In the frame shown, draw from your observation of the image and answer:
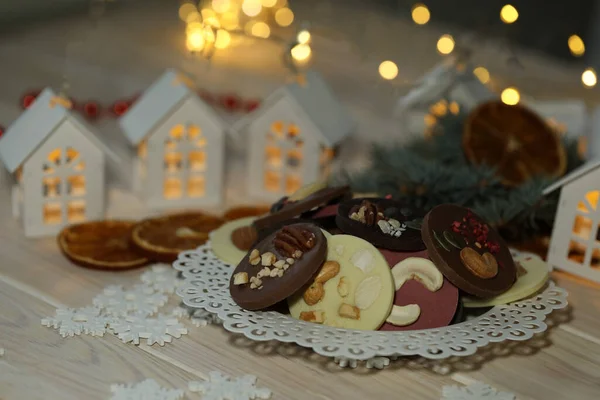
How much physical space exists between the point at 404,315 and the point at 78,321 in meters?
0.50

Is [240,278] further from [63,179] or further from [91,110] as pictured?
[91,110]

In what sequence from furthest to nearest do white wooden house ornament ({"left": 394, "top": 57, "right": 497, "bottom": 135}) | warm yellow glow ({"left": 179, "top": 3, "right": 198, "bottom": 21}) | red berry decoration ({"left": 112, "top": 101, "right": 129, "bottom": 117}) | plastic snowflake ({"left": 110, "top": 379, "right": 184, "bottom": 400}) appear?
1. warm yellow glow ({"left": 179, "top": 3, "right": 198, "bottom": 21})
2. red berry decoration ({"left": 112, "top": 101, "right": 129, "bottom": 117})
3. white wooden house ornament ({"left": 394, "top": 57, "right": 497, "bottom": 135})
4. plastic snowflake ({"left": 110, "top": 379, "right": 184, "bottom": 400})

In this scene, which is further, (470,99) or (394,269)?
(470,99)

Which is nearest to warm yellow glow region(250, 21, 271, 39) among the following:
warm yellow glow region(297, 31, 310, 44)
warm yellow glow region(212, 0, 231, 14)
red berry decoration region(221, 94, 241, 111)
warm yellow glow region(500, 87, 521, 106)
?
warm yellow glow region(212, 0, 231, 14)

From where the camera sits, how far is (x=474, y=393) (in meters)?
1.04

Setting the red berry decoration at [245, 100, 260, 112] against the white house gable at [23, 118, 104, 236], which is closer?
the white house gable at [23, 118, 104, 236]

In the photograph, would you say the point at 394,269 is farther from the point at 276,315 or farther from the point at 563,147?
the point at 563,147

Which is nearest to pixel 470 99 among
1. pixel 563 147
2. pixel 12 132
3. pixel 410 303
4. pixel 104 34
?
pixel 563 147

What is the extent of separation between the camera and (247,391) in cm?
103

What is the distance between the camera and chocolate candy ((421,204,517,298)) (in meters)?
1.12

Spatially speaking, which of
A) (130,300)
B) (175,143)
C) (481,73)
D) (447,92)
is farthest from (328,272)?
(481,73)

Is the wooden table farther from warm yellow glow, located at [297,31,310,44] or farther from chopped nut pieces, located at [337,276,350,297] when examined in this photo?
warm yellow glow, located at [297,31,310,44]

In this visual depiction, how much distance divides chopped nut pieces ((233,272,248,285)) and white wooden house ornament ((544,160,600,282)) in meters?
0.63

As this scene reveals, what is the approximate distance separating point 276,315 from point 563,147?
88 centimetres
